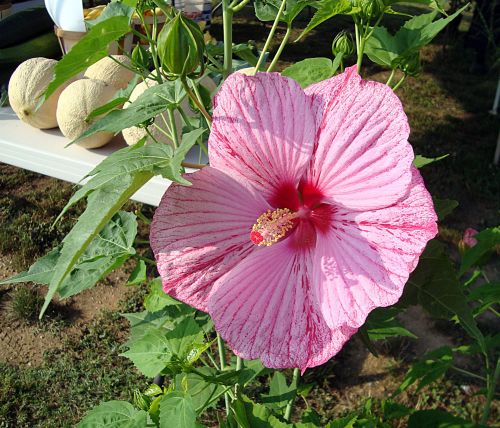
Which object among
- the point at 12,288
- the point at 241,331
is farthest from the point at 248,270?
the point at 12,288

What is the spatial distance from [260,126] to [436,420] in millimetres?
702

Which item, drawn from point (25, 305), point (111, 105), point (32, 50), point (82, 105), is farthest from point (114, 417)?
point (32, 50)

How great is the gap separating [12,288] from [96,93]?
2.85 feet

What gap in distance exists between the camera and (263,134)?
0.47 m

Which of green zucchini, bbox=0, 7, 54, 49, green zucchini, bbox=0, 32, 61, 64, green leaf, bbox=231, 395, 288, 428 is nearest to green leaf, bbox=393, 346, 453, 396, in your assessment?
green leaf, bbox=231, 395, 288, 428

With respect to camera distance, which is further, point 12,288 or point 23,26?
point 23,26

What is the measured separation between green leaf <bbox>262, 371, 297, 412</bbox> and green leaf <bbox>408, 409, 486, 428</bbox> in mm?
209

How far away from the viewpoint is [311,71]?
0.67m

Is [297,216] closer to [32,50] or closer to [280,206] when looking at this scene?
[280,206]

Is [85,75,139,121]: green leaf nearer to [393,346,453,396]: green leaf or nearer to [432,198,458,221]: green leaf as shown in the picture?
[432,198,458,221]: green leaf

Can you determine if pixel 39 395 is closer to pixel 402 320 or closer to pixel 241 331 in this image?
pixel 402 320

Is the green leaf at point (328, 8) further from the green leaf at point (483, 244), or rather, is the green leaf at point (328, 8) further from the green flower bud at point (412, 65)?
the green leaf at point (483, 244)

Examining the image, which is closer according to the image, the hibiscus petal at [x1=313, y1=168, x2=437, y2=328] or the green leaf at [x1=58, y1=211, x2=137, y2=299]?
the hibiscus petal at [x1=313, y1=168, x2=437, y2=328]

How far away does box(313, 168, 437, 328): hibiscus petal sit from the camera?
17.1 inches
